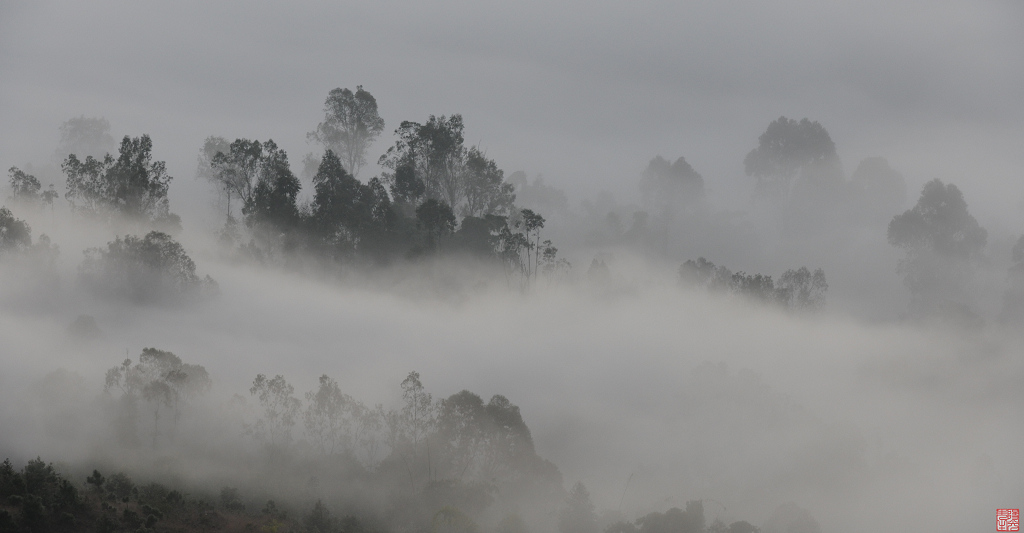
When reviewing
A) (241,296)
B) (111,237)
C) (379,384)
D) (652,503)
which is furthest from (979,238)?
(111,237)

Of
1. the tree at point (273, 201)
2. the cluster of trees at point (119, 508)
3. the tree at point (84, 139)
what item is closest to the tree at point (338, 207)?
the tree at point (273, 201)

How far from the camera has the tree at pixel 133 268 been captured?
69750 mm

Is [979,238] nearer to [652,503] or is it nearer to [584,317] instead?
[584,317]

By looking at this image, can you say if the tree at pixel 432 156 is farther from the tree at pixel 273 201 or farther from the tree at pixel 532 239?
the tree at pixel 273 201

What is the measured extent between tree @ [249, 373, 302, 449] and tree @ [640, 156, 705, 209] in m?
98.1

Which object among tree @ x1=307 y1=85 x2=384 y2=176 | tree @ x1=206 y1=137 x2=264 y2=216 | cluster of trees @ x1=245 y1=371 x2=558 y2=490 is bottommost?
cluster of trees @ x1=245 y1=371 x2=558 y2=490

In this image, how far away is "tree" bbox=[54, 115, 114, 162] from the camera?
128 m

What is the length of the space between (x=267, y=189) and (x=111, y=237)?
1402 cm

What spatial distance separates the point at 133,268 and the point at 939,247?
103665 millimetres

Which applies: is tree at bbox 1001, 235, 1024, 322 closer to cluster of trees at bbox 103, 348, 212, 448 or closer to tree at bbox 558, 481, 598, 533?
tree at bbox 558, 481, 598, 533

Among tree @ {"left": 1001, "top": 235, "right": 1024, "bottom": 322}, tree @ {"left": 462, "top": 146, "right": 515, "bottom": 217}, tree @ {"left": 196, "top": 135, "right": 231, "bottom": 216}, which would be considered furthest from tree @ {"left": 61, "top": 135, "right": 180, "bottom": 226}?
tree @ {"left": 1001, "top": 235, "right": 1024, "bottom": 322}

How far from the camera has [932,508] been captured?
77312 millimetres

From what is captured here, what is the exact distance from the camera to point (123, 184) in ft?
245

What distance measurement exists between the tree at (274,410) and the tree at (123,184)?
20.6 m
